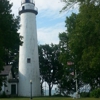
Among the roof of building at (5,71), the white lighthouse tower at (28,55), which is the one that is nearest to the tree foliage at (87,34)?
the white lighthouse tower at (28,55)

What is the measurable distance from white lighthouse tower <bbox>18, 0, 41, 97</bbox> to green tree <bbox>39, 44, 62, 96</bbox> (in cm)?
1252

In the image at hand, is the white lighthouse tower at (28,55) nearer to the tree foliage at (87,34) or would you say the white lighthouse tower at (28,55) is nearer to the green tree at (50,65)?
the tree foliage at (87,34)

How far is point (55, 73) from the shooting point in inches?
2078

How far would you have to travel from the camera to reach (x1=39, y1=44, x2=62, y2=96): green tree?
173 feet

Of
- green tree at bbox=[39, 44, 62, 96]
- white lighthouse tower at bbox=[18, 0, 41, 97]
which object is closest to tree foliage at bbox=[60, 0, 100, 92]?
white lighthouse tower at bbox=[18, 0, 41, 97]

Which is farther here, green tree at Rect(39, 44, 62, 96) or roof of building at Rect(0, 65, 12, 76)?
green tree at Rect(39, 44, 62, 96)

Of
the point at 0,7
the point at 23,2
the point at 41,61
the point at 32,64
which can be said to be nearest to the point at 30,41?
the point at 32,64

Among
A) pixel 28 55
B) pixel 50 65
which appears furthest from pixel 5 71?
pixel 50 65

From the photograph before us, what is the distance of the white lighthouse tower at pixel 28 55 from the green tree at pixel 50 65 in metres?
12.5

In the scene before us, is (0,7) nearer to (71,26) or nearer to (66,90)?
(71,26)

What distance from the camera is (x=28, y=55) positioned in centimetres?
3991

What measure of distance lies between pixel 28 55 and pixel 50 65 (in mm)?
13997

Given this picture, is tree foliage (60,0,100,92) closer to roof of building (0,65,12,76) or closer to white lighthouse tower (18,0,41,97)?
white lighthouse tower (18,0,41,97)

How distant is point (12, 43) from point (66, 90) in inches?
1210
